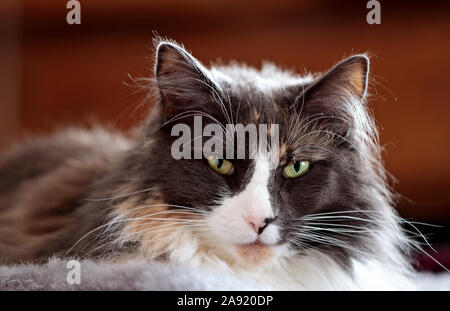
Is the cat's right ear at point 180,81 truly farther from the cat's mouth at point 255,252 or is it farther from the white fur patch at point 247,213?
the cat's mouth at point 255,252

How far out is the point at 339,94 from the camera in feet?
4.40

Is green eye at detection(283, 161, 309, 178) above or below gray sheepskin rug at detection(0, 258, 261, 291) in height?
above

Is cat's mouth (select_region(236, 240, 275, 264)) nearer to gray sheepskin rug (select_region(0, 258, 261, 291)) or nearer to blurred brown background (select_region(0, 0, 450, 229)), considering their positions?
gray sheepskin rug (select_region(0, 258, 261, 291))

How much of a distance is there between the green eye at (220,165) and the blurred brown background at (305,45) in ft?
5.57

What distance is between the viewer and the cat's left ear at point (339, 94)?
1.30 metres

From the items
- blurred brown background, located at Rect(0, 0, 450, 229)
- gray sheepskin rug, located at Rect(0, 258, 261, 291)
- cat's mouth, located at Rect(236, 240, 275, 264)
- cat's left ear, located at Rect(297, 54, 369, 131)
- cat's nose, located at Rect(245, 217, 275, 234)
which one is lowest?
gray sheepskin rug, located at Rect(0, 258, 261, 291)

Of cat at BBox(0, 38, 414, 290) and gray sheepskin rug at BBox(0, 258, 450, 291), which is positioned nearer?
gray sheepskin rug at BBox(0, 258, 450, 291)

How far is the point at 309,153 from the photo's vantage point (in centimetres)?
130

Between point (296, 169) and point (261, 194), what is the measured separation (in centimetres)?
14

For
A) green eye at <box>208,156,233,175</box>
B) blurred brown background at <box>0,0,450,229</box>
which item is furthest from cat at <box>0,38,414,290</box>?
blurred brown background at <box>0,0,450,229</box>

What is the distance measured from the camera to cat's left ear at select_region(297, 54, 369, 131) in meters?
1.30

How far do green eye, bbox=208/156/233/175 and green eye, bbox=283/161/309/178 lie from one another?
0.13 meters

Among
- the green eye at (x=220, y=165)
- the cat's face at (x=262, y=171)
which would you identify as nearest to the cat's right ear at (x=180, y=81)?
the cat's face at (x=262, y=171)

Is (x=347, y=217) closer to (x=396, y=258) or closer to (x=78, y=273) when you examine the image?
(x=396, y=258)
